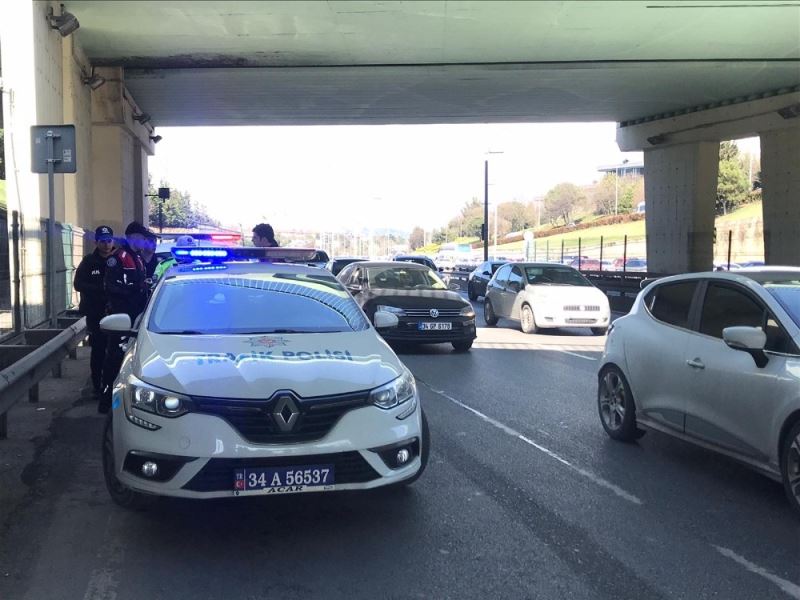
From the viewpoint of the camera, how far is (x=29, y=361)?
6.02 metres

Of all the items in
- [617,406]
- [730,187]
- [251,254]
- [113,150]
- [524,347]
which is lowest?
[524,347]

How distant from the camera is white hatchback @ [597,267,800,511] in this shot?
4.52m

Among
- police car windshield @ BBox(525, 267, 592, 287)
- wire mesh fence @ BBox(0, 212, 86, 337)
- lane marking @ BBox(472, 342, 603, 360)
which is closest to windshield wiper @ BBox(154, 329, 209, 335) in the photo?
wire mesh fence @ BBox(0, 212, 86, 337)

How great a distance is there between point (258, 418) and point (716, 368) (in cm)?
312

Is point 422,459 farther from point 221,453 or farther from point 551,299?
point 551,299

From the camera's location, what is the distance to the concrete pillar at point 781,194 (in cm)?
2183

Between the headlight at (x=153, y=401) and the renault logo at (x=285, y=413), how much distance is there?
0.47 metres

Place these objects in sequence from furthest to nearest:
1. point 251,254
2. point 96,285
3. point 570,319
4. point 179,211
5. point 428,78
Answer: point 179,211
point 428,78
point 570,319
point 251,254
point 96,285

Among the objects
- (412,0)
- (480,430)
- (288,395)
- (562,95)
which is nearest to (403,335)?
(480,430)

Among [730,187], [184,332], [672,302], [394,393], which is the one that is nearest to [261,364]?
[394,393]

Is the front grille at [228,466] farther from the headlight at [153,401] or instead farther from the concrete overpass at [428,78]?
the concrete overpass at [428,78]

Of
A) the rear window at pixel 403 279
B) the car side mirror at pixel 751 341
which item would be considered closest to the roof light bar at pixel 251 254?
the rear window at pixel 403 279

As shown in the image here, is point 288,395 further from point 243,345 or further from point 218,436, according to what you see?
point 243,345

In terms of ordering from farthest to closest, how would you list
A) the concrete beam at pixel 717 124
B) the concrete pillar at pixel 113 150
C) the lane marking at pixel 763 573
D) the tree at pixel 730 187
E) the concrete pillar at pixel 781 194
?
the tree at pixel 730 187
the concrete pillar at pixel 781 194
the concrete beam at pixel 717 124
the concrete pillar at pixel 113 150
the lane marking at pixel 763 573
